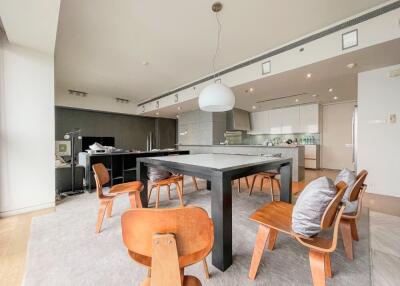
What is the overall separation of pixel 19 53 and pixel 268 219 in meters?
4.03

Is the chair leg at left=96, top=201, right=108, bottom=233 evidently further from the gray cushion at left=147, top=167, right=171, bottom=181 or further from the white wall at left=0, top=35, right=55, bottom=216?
the white wall at left=0, top=35, right=55, bottom=216

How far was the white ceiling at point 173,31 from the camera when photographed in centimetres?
247

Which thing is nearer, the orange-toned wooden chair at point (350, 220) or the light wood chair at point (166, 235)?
the light wood chair at point (166, 235)

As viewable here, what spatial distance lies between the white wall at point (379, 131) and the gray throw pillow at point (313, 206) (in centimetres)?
328

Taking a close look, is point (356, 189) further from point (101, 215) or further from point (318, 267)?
point (101, 215)

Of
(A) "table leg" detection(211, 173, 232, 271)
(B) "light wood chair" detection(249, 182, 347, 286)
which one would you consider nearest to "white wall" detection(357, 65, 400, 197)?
(B) "light wood chair" detection(249, 182, 347, 286)

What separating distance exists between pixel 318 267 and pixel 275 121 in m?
7.20

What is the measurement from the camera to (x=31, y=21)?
2.15 meters

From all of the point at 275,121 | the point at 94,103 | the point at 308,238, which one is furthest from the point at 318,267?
the point at 94,103

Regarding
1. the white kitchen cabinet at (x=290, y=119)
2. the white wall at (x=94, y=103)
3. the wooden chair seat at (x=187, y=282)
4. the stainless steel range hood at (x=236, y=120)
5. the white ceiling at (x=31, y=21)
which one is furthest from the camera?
the stainless steel range hood at (x=236, y=120)

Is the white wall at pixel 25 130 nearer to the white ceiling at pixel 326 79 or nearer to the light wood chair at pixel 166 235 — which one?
the light wood chair at pixel 166 235

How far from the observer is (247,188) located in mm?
3908

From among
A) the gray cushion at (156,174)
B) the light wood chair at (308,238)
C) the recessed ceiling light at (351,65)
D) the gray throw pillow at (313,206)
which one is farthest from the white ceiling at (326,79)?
the gray cushion at (156,174)

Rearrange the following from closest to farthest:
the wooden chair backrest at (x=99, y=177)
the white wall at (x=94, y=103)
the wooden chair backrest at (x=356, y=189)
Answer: the wooden chair backrest at (x=356, y=189), the wooden chair backrest at (x=99, y=177), the white wall at (x=94, y=103)
